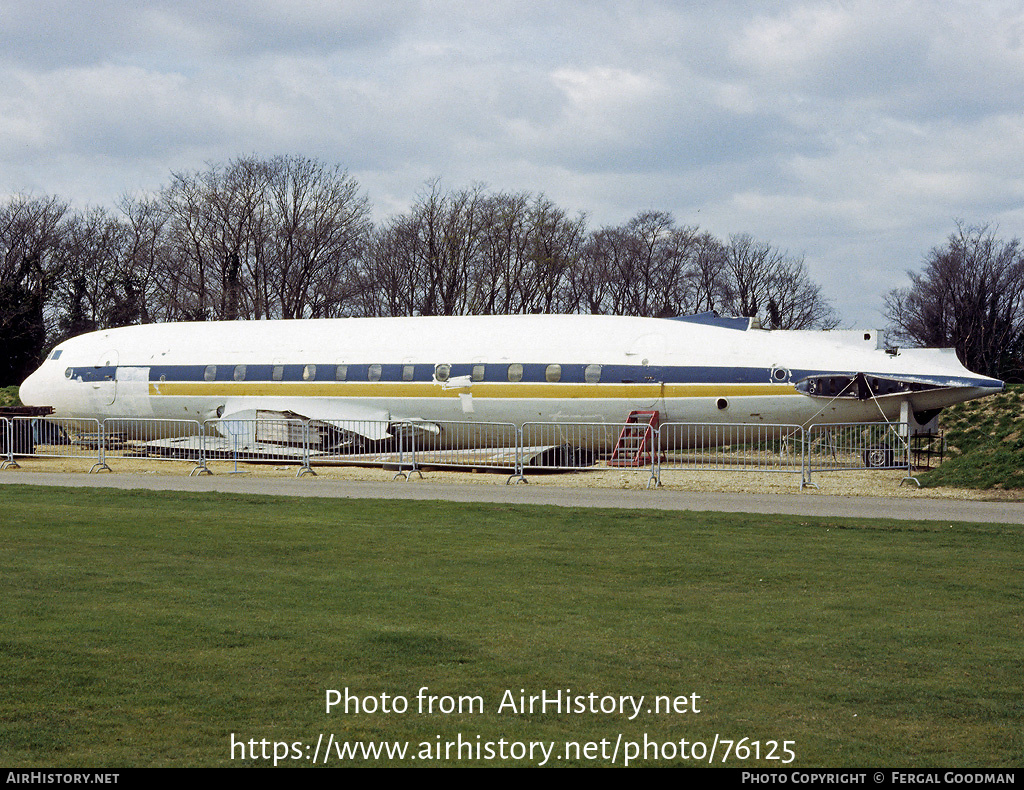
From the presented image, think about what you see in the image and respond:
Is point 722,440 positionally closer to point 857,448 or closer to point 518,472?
point 857,448

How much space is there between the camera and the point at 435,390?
2653 cm

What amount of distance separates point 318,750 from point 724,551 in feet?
25.3

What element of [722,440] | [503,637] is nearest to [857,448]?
[722,440]

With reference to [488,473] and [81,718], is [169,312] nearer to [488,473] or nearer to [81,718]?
[488,473]

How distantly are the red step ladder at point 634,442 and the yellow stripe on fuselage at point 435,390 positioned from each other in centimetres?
51

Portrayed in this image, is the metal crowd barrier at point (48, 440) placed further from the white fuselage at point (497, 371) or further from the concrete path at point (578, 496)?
the concrete path at point (578, 496)

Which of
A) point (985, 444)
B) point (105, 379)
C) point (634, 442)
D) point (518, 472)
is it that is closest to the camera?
point (518, 472)

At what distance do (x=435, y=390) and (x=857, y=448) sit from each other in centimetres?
1044

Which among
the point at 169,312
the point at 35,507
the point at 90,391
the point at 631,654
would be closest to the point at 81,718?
the point at 631,654

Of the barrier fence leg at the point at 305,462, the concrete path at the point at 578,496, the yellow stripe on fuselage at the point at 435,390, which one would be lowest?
the concrete path at the point at 578,496

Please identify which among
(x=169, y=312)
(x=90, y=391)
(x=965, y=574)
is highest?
(x=169, y=312)

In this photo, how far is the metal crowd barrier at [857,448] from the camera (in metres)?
22.3

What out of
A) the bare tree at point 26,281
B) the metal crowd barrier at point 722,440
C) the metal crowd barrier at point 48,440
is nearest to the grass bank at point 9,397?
the bare tree at point 26,281
